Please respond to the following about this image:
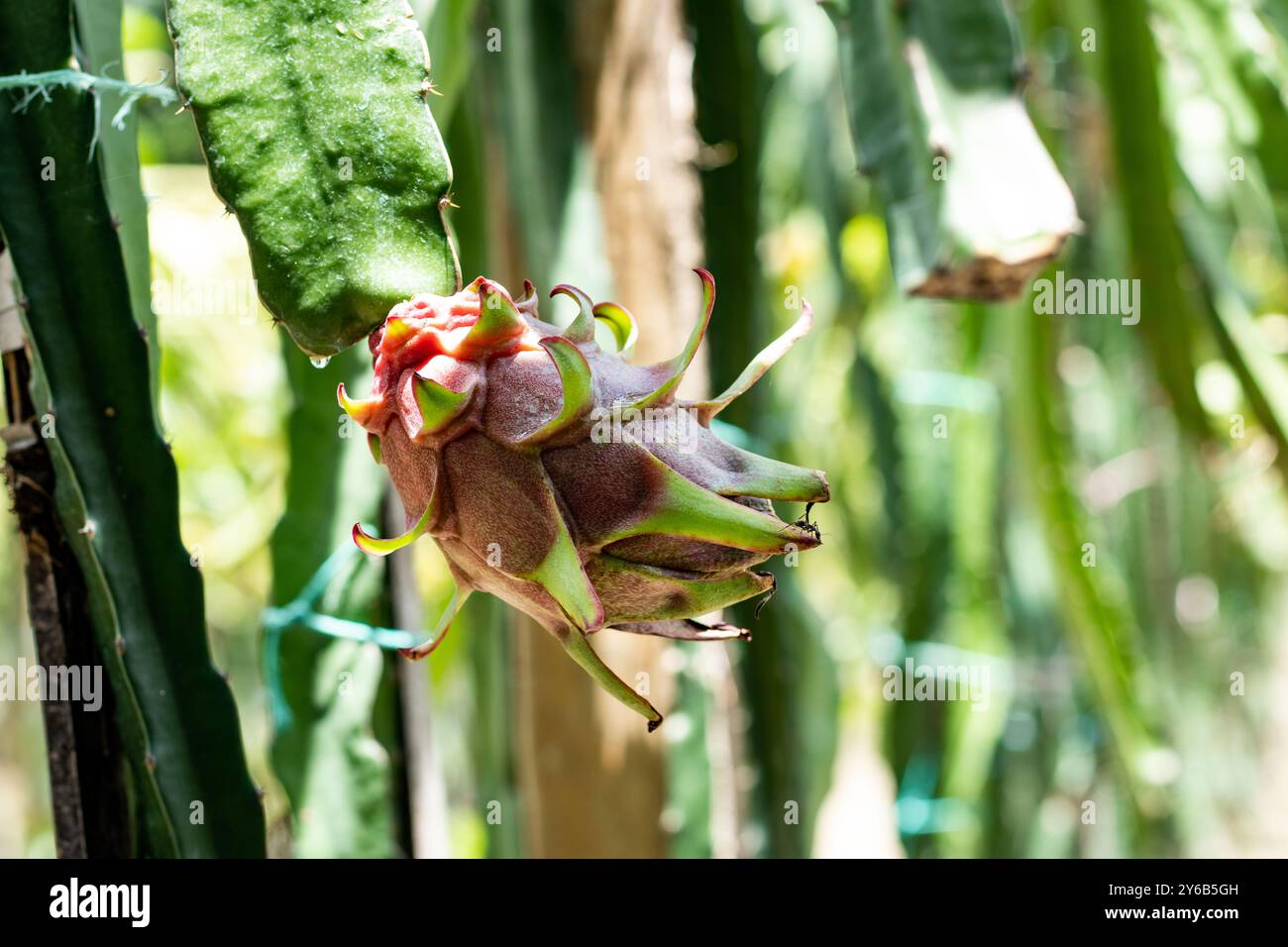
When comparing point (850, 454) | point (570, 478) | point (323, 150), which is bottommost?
point (570, 478)

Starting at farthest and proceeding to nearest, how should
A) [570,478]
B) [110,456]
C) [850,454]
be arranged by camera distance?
1. [850,454]
2. [110,456]
3. [570,478]

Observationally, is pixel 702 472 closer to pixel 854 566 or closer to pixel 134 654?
pixel 134 654

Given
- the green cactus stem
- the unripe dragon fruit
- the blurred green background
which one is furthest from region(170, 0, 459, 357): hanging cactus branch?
the blurred green background

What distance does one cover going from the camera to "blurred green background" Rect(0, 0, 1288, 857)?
1.18 m

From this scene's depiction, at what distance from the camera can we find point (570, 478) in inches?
20.1

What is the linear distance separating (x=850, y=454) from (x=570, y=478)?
7.52ft

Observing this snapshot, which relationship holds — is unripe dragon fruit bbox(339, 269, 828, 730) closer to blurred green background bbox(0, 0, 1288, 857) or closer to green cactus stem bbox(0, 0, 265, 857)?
green cactus stem bbox(0, 0, 265, 857)

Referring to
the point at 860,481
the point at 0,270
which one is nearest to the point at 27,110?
the point at 0,270

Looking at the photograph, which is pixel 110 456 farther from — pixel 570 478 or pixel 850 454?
pixel 850 454

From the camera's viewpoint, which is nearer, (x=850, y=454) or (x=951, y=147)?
(x=951, y=147)

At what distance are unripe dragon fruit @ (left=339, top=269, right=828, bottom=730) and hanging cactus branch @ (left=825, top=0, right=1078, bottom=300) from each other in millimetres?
283

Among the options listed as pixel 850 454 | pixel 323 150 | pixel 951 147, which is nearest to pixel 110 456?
pixel 323 150

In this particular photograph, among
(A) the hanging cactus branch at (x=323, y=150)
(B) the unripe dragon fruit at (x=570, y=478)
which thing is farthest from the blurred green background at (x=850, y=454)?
(B) the unripe dragon fruit at (x=570, y=478)
